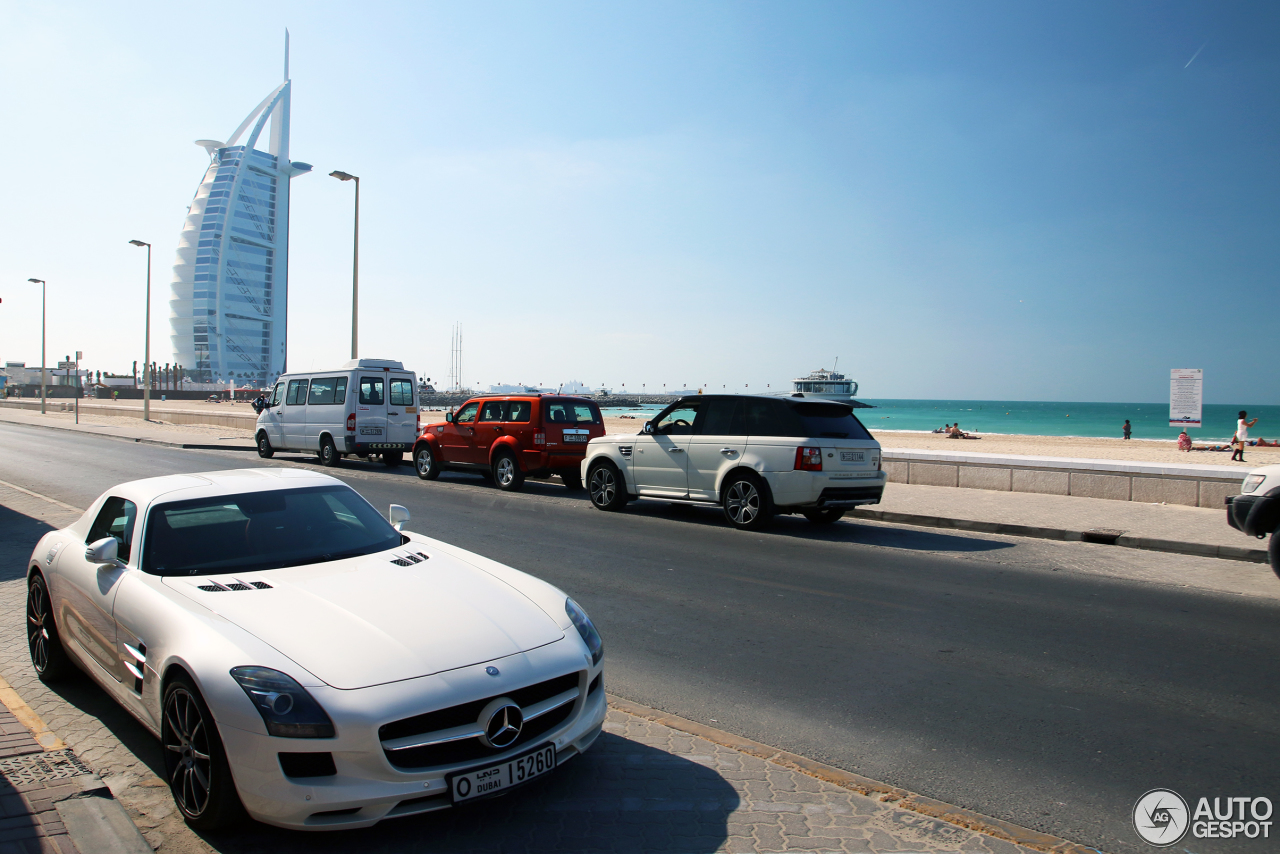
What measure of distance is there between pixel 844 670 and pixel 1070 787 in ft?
5.56

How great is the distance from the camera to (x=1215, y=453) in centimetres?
3130

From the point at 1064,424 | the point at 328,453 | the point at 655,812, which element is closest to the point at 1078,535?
the point at 655,812

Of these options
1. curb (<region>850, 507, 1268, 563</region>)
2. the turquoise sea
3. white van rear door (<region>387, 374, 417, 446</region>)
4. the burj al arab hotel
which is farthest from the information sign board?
the burj al arab hotel

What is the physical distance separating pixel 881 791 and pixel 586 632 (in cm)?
148

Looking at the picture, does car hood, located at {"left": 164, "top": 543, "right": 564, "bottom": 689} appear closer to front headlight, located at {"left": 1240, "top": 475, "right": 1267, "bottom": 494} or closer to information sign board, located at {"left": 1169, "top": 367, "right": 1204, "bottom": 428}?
front headlight, located at {"left": 1240, "top": 475, "right": 1267, "bottom": 494}

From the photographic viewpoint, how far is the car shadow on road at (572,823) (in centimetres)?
312

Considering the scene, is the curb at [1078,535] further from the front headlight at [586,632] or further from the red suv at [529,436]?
the front headlight at [586,632]

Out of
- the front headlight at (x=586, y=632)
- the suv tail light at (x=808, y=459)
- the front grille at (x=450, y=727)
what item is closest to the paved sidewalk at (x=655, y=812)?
the front grille at (x=450, y=727)

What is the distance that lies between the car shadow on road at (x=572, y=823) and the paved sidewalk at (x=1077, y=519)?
881 centimetres

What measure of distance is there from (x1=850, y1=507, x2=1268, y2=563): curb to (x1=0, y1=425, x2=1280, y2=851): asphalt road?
40 centimetres

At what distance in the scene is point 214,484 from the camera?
4617 mm

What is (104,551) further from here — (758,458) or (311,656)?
(758,458)

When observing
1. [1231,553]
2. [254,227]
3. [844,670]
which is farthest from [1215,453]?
[254,227]

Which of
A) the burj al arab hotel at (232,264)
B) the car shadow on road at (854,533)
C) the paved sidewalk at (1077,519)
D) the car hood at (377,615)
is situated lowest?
the car shadow on road at (854,533)
